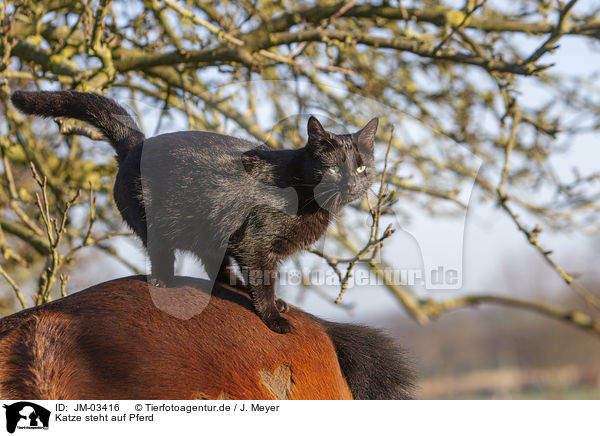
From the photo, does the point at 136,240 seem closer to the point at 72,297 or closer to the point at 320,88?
the point at 72,297

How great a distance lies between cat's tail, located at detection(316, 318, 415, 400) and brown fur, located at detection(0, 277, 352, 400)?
176mm

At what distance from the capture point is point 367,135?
199 cm

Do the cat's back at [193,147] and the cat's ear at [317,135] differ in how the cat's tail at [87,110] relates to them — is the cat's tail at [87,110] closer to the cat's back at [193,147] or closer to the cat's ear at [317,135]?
the cat's back at [193,147]

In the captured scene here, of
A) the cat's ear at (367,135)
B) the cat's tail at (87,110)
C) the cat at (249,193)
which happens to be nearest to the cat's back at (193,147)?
the cat at (249,193)

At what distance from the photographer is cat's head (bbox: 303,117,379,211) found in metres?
1.95

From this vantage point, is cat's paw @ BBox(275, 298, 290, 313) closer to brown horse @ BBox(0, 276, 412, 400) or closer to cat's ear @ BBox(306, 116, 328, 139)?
brown horse @ BBox(0, 276, 412, 400)

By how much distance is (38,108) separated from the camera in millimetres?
2338

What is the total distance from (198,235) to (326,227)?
492 millimetres
